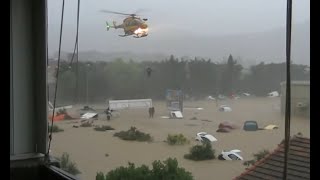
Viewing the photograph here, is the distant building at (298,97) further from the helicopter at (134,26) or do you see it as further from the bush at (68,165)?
the bush at (68,165)

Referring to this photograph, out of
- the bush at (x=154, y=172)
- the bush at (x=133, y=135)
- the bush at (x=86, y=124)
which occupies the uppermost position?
the bush at (x=86, y=124)

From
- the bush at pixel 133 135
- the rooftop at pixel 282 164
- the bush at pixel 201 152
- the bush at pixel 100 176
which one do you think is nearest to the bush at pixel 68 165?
the bush at pixel 100 176

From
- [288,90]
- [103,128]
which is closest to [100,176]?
[103,128]

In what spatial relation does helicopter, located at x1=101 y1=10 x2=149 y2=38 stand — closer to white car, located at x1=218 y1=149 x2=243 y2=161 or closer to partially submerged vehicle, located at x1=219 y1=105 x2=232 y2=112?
partially submerged vehicle, located at x1=219 y1=105 x2=232 y2=112

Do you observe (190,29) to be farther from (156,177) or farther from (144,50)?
(156,177)

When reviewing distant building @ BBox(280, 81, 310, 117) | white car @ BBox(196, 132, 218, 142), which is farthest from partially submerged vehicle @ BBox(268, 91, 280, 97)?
white car @ BBox(196, 132, 218, 142)

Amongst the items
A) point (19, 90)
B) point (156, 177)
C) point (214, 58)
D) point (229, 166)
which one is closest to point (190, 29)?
point (214, 58)
